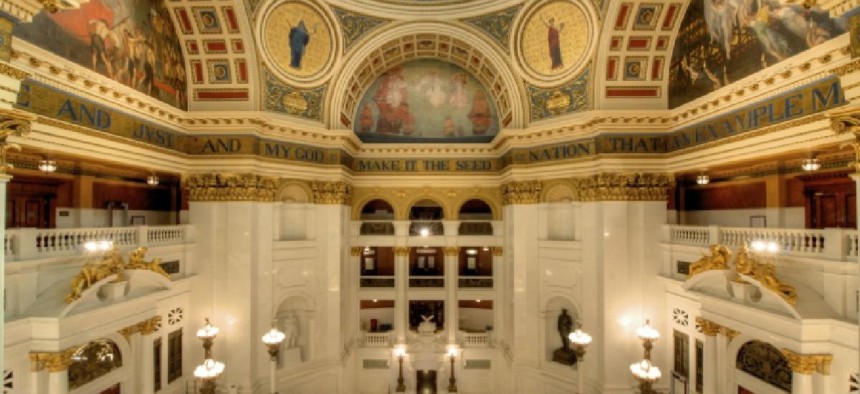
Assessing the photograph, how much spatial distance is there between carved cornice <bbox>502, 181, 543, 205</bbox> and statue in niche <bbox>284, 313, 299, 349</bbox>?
978cm

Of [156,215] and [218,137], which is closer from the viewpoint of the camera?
[218,137]

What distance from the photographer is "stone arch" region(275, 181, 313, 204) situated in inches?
634

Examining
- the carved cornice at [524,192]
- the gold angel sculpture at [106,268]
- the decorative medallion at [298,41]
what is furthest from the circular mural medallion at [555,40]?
the gold angel sculpture at [106,268]

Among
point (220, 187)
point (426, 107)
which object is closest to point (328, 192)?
point (220, 187)

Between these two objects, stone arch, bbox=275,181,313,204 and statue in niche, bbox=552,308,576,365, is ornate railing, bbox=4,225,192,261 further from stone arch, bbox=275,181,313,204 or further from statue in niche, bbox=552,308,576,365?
statue in niche, bbox=552,308,576,365

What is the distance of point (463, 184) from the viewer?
65.3 ft

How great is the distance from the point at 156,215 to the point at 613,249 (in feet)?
54.8

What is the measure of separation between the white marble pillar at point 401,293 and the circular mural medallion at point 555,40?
9.70m

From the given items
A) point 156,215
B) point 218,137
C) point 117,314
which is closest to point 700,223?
point 218,137

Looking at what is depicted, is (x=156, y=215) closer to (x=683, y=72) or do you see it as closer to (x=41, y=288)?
(x=41, y=288)

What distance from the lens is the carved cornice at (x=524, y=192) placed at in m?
16.6

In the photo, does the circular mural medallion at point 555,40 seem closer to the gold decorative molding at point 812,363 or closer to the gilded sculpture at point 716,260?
the gilded sculpture at point 716,260

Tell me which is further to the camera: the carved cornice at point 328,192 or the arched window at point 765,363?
the carved cornice at point 328,192

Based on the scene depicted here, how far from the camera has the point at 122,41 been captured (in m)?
11.5
